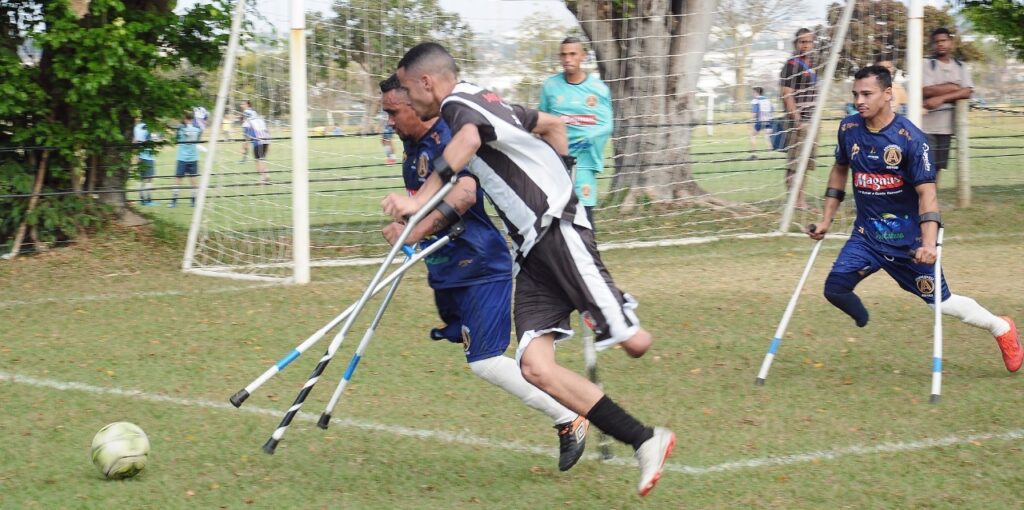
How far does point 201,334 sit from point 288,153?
2826 millimetres

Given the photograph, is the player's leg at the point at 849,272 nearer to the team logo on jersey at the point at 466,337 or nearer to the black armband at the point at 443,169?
the team logo on jersey at the point at 466,337

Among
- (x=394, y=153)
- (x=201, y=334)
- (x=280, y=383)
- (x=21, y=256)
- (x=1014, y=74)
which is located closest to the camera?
(x=280, y=383)

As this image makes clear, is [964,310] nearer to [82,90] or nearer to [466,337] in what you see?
[466,337]

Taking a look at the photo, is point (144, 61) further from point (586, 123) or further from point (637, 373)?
point (637, 373)

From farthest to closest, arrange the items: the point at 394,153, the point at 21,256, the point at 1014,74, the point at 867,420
A: the point at 1014,74 < the point at 394,153 < the point at 21,256 < the point at 867,420

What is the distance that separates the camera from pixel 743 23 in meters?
12.7

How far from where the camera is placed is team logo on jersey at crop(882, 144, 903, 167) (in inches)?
260

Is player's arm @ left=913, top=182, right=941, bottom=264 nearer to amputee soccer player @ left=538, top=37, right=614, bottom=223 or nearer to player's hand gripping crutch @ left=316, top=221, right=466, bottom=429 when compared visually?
player's hand gripping crutch @ left=316, top=221, right=466, bottom=429

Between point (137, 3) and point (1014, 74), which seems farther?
point (1014, 74)

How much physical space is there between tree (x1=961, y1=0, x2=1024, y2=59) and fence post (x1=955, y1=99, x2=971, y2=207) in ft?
4.82

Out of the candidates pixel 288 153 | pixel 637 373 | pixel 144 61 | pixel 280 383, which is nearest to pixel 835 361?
pixel 637 373

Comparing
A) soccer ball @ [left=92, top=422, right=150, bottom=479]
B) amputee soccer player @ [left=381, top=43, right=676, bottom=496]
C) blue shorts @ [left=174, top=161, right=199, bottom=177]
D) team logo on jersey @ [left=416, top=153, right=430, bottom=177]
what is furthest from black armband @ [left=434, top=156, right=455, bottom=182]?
blue shorts @ [left=174, top=161, right=199, bottom=177]

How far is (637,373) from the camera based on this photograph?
7.18m

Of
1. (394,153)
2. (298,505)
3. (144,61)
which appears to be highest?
(144,61)
